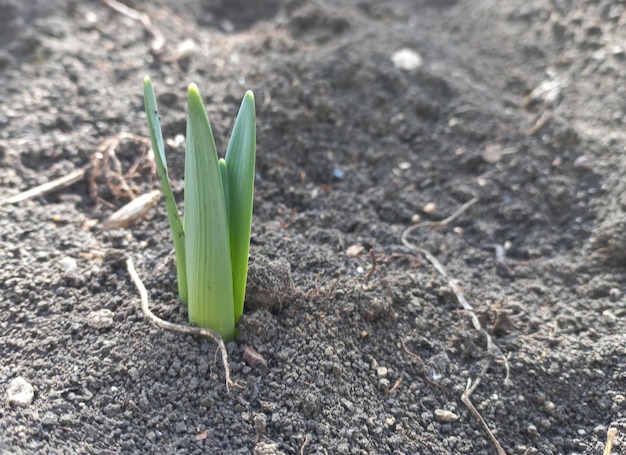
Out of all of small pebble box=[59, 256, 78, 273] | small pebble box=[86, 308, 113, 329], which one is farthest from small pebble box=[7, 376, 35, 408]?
small pebble box=[59, 256, 78, 273]

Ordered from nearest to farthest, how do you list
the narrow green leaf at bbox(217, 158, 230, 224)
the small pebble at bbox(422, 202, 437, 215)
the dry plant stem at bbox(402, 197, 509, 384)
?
the narrow green leaf at bbox(217, 158, 230, 224)
the dry plant stem at bbox(402, 197, 509, 384)
the small pebble at bbox(422, 202, 437, 215)

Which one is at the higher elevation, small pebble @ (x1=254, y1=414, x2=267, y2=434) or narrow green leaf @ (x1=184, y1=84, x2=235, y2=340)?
narrow green leaf @ (x1=184, y1=84, x2=235, y2=340)

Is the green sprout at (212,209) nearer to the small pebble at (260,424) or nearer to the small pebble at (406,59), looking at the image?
the small pebble at (260,424)

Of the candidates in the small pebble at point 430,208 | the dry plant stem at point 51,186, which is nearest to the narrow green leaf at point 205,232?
the dry plant stem at point 51,186

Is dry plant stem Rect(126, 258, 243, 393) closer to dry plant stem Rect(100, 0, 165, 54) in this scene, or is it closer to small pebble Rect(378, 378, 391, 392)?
small pebble Rect(378, 378, 391, 392)

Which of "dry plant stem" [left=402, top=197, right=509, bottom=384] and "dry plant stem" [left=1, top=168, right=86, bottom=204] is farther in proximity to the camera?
"dry plant stem" [left=1, top=168, right=86, bottom=204]

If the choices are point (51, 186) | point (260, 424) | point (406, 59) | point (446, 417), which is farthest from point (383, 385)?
point (406, 59)
